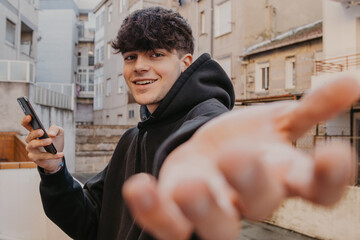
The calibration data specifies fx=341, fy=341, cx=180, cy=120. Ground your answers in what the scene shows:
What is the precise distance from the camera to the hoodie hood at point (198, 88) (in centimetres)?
126

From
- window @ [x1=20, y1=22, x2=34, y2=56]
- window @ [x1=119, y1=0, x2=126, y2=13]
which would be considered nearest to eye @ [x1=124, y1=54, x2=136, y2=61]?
window @ [x1=20, y1=22, x2=34, y2=56]

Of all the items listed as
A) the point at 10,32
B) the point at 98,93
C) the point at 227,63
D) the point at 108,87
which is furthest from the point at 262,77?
the point at 98,93

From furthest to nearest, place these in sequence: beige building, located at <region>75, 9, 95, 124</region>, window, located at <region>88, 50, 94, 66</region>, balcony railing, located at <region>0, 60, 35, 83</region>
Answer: window, located at <region>88, 50, 94, 66</region>
beige building, located at <region>75, 9, 95, 124</region>
balcony railing, located at <region>0, 60, 35, 83</region>

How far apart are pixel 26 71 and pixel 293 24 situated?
1007 centimetres

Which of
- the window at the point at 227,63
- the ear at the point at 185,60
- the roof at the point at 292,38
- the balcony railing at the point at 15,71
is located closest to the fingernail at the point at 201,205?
the ear at the point at 185,60

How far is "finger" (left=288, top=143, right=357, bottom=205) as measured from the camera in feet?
1.31

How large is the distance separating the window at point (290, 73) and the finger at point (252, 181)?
38.1ft

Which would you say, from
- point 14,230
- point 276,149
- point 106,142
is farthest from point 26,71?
point 276,149

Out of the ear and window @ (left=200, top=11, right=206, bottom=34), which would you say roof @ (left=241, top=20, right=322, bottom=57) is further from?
the ear

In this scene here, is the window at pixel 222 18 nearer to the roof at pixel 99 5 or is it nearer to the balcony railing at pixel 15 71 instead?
the balcony railing at pixel 15 71

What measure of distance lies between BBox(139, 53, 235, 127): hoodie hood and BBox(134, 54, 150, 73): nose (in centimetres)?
16

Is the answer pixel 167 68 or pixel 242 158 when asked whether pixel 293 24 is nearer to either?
pixel 167 68

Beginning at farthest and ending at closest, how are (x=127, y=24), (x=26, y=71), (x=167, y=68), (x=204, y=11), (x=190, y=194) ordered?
(x=204, y=11) → (x=26, y=71) → (x=127, y=24) → (x=167, y=68) → (x=190, y=194)

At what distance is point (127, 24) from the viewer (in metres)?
1.52
